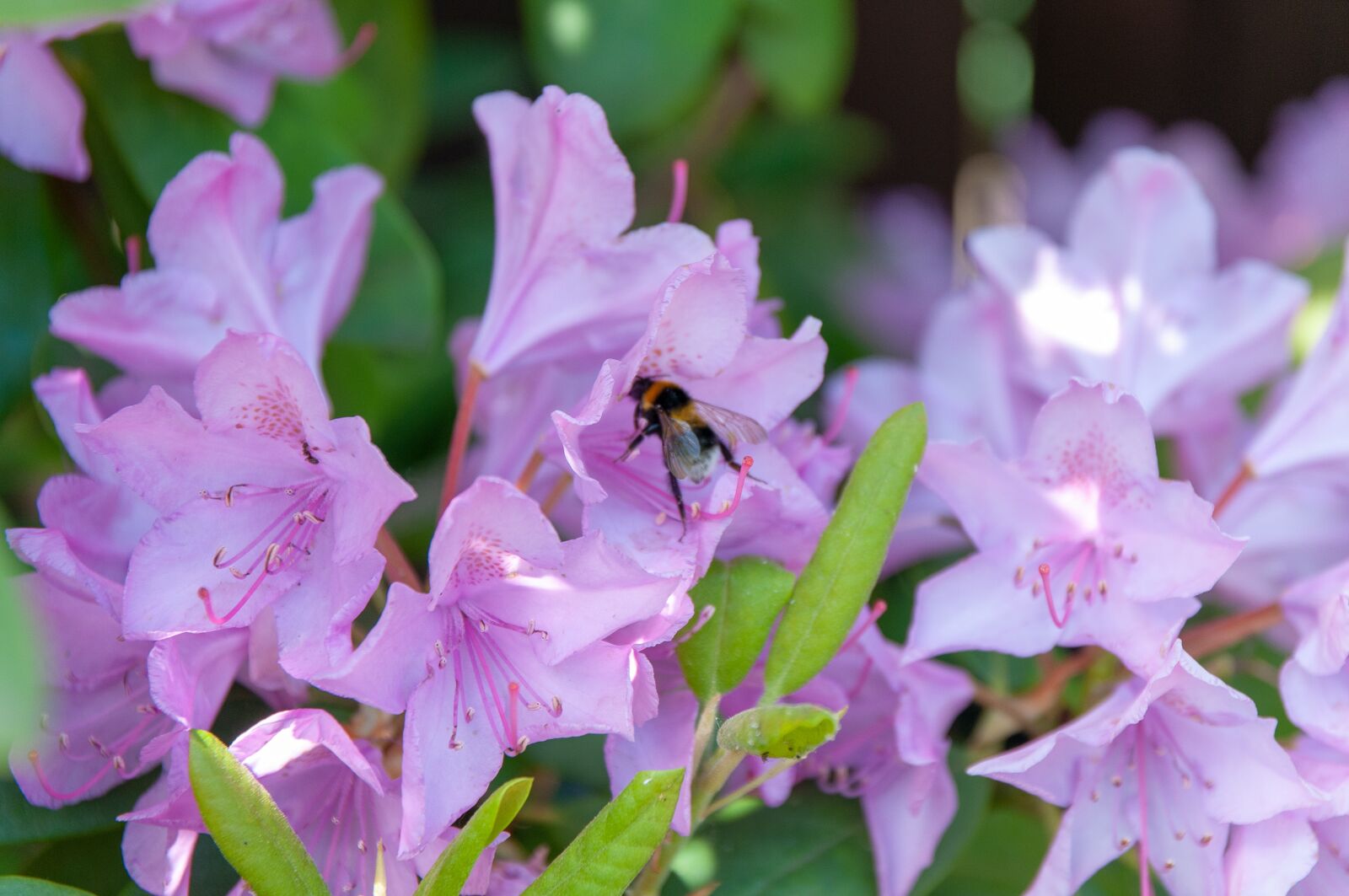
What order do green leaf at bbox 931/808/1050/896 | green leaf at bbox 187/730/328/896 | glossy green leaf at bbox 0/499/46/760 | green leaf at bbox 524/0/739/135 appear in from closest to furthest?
glossy green leaf at bbox 0/499/46/760, green leaf at bbox 187/730/328/896, green leaf at bbox 931/808/1050/896, green leaf at bbox 524/0/739/135

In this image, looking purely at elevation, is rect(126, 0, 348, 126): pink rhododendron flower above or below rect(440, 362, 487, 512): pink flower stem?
above

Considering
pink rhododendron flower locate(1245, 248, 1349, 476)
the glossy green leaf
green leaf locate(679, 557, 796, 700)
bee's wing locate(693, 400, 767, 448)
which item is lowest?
green leaf locate(679, 557, 796, 700)

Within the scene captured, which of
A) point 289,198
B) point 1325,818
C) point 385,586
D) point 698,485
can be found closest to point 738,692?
point 698,485

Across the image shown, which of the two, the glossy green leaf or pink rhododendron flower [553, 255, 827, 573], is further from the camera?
pink rhododendron flower [553, 255, 827, 573]

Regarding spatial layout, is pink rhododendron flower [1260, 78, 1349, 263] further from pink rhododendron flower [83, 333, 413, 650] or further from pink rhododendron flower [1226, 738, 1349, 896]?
pink rhododendron flower [83, 333, 413, 650]

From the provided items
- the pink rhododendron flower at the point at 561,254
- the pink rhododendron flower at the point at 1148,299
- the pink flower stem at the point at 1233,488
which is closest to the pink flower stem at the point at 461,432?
the pink rhododendron flower at the point at 561,254

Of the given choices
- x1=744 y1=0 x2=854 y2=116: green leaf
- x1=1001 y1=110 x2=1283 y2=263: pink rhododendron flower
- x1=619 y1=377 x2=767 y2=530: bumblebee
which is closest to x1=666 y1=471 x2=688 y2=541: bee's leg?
x1=619 y1=377 x2=767 y2=530: bumblebee

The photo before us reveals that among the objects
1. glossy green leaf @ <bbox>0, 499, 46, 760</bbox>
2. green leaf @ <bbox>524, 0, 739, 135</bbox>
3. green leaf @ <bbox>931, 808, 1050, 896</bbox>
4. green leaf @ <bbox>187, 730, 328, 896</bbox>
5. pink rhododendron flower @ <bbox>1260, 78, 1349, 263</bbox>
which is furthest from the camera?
pink rhododendron flower @ <bbox>1260, 78, 1349, 263</bbox>

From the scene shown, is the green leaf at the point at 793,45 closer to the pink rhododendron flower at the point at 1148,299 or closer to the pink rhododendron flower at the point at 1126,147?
the pink rhododendron flower at the point at 1148,299
